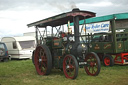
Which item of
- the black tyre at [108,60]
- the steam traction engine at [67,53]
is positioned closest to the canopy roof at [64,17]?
the steam traction engine at [67,53]

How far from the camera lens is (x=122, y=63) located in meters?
8.48

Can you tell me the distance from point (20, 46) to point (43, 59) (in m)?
7.27

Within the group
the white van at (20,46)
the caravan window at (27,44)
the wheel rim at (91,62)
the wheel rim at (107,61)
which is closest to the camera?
the wheel rim at (91,62)

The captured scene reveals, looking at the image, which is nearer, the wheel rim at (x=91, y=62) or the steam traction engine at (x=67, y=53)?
the steam traction engine at (x=67, y=53)

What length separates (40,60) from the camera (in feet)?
24.4

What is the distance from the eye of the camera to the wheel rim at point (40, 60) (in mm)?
7320

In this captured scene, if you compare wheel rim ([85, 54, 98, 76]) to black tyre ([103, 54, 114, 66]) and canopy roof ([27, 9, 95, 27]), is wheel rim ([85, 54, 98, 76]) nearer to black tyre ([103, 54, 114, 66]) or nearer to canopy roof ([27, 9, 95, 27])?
canopy roof ([27, 9, 95, 27])

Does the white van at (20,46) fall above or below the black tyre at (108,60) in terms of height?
above

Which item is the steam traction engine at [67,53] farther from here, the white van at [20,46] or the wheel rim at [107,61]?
the white van at [20,46]

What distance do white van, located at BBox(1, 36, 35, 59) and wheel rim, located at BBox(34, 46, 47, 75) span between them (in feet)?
20.4

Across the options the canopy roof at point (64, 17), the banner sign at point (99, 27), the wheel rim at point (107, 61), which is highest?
the banner sign at point (99, 27)

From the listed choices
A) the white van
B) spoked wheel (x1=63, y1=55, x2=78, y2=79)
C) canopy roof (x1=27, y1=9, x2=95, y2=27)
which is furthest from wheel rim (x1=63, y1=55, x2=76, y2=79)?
the white van

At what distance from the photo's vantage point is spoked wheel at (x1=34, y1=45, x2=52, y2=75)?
6.86 m

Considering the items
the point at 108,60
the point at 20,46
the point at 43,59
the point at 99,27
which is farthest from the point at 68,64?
the point at 99,27
